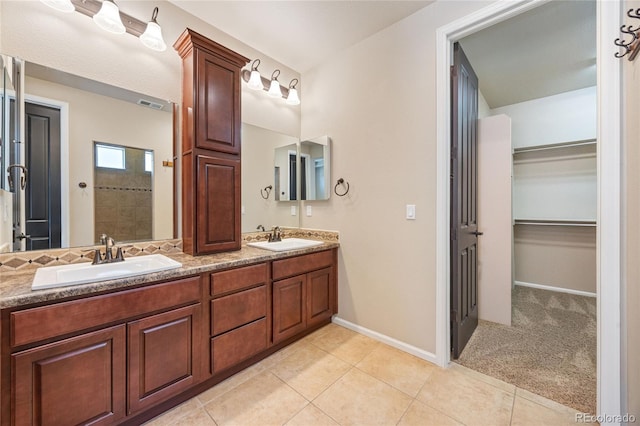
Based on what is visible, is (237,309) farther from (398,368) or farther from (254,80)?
(254,80)

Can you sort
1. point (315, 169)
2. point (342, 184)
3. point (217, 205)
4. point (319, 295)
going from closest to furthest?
point (217, 205) < point (319, 295) < point (342, 184) < point (315, 169)

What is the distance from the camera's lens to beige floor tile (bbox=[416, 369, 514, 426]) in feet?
4.81

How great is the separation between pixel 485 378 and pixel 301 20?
3035 millimetres

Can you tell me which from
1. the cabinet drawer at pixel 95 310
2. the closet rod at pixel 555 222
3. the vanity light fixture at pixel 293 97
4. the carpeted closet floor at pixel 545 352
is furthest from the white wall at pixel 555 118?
the cabinet drawer at pixel 95 310

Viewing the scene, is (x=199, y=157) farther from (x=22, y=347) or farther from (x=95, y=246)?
(x=22, y=347)

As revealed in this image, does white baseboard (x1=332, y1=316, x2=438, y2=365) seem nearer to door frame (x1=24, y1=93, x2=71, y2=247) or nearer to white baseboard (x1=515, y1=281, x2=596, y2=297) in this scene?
door frame (x1=24, y1=93, x2=71, y2=247)

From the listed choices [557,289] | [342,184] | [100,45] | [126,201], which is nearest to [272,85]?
[342,184]

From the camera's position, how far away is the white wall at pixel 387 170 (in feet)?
6.61

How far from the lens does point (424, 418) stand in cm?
146

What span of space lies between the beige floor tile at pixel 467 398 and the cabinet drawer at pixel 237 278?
4.23 feet

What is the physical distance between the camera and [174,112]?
201 cm

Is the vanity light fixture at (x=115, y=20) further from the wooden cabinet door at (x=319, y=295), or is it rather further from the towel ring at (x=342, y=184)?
the wooden cabinet door at (x=319, y=295)

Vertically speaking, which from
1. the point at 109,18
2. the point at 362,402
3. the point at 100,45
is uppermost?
the point at 109,18

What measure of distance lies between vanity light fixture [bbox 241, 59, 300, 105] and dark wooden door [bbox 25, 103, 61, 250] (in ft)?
4.75
